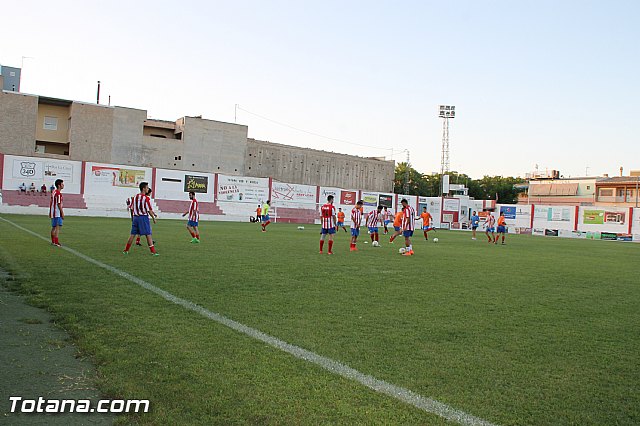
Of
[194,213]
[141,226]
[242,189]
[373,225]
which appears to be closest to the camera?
[141,226]

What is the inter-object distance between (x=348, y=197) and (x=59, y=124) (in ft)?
116

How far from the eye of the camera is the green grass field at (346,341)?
3.82 meters

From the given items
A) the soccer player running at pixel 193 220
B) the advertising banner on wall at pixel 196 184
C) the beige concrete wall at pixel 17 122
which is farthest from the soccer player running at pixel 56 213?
the beige concrete wall at pixel 17 122

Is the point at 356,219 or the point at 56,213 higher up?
the point at 356,219

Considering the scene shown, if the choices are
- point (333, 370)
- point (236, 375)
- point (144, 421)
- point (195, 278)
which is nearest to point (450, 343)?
point (333, 370)

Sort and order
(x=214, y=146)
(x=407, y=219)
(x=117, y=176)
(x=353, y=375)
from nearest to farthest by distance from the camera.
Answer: (x=353, y=375) < (x=407, y=219) < (x=117, y=176) < (x=214, y=146)

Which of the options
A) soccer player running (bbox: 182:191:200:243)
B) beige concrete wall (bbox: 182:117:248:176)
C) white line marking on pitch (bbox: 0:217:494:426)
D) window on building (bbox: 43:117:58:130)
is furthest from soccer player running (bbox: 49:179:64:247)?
beige concrete wall (bbox: 182:117:248:176)

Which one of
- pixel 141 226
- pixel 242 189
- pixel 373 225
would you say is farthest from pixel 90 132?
pixel 141 226

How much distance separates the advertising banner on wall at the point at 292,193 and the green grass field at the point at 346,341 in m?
36.0

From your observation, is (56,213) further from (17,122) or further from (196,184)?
(17,122)

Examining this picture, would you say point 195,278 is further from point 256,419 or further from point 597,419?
point 597,419

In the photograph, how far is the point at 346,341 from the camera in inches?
219

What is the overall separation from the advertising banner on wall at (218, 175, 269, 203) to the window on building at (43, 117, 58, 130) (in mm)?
28466

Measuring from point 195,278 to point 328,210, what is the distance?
7775 millimetres
